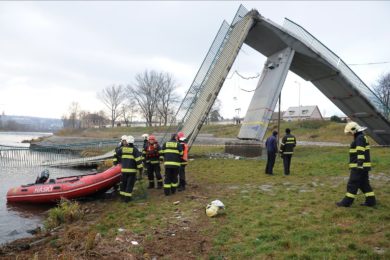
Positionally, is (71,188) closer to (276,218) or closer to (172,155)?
(172,155)

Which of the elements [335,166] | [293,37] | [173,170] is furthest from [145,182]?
[293,37]

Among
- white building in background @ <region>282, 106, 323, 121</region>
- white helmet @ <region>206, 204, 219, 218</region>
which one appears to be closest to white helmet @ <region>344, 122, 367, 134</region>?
white helmet @ <region>206, 204, 219, 218</region>

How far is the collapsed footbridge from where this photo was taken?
658 inches

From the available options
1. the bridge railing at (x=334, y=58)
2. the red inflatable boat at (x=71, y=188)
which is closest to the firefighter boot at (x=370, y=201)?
the red inflatable boat at (x=71, y=188)

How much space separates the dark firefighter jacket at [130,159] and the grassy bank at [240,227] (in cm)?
104

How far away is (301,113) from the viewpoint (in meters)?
83.6

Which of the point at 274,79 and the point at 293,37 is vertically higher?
the point at 293,37

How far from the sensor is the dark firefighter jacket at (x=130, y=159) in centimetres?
928

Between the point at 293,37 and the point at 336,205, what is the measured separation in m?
12.2

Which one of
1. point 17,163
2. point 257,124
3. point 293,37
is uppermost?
point 293,37

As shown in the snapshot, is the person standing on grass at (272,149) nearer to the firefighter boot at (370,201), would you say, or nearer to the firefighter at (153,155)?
the firefighter at (153,155)

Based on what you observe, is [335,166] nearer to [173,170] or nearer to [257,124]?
[257,124]

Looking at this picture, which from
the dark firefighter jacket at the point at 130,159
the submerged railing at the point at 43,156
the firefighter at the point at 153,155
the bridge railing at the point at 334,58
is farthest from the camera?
the submerged railing at the point at 43,156

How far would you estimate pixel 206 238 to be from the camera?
5844 mm
